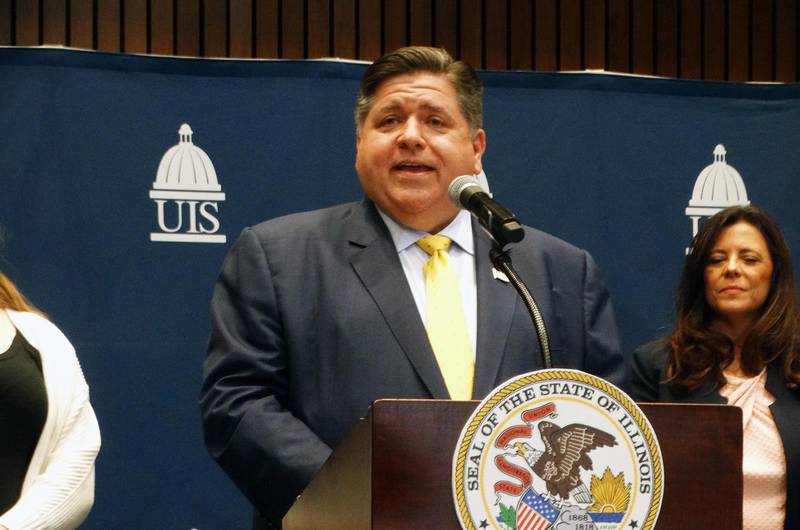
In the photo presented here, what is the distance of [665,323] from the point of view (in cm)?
432

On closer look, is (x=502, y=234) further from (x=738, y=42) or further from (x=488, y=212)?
(x=738, y=42)

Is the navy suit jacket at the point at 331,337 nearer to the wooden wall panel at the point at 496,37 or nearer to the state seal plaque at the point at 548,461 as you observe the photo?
the state seal plaque at the point at 548,461

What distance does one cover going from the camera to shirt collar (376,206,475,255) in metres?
2.38

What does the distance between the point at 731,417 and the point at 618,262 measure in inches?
109

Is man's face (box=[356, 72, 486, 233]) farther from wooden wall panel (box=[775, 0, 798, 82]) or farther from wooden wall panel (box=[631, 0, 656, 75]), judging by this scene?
wooden wall panel (box=[775, 0, 798, 82])

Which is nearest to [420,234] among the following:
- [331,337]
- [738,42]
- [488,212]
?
[331,337]

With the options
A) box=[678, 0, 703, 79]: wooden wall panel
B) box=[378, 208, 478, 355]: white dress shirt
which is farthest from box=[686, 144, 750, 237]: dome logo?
box=[378, 208, 478, 355]: white dress shirt

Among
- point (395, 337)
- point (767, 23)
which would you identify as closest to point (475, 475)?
point (395, 337)

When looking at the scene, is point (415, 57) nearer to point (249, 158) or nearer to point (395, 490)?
point (395, 490)

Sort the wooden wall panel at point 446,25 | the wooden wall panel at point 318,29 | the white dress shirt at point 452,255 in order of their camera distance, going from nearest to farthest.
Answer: the white dress shirt at point 452,255, the wooden wall panel at point 318,29, the wooden wall panel at point 446,25

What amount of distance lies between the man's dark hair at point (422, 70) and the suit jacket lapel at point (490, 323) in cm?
34

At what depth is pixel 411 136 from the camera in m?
2.33

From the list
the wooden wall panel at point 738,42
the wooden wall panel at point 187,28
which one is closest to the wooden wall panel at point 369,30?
the wooden wall panel at point 187,28

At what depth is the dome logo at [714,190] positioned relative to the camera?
442 cm
